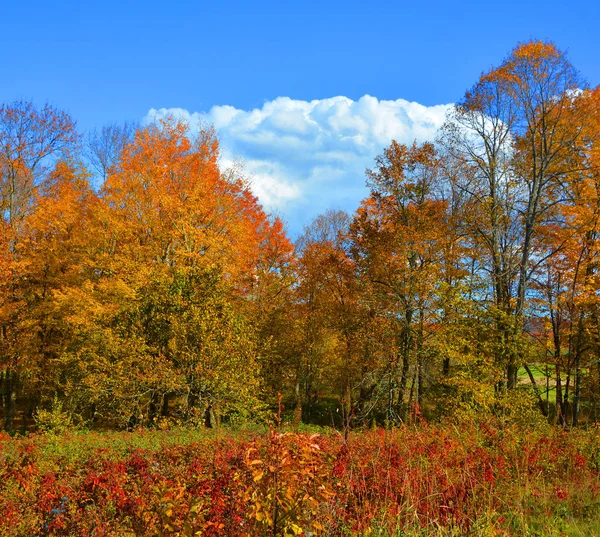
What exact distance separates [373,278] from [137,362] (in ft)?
27.1

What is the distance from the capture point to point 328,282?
19.5 m

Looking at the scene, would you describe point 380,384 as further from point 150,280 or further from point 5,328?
point 5,328

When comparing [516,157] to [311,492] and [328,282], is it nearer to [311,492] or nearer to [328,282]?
[328,282]

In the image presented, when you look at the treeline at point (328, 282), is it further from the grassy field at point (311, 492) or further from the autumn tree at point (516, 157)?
the grassy field at point (311, 492)

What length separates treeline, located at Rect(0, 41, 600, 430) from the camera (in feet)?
47.9

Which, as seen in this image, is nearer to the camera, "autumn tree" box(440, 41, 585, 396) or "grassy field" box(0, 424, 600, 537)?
"grassy field" box(0, 424, 600, 537)

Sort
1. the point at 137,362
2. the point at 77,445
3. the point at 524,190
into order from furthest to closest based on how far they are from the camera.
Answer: the point at 524,190
the point at 137,362
the point at 77,445

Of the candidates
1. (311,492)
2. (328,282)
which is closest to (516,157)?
(328,282)

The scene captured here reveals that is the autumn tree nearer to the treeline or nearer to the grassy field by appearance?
the treeline

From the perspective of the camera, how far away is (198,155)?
69.9 ft

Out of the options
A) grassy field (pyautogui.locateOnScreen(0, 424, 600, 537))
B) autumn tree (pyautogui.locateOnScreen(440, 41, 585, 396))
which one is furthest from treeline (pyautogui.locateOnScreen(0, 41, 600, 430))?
grassy field (pyautogui.locateOnScreen(0, 424, 600, 537))

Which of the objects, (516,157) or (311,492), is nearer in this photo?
(311,492)

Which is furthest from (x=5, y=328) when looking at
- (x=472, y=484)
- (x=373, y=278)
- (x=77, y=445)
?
(x=472, y=484)

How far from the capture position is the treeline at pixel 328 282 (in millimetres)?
14594
